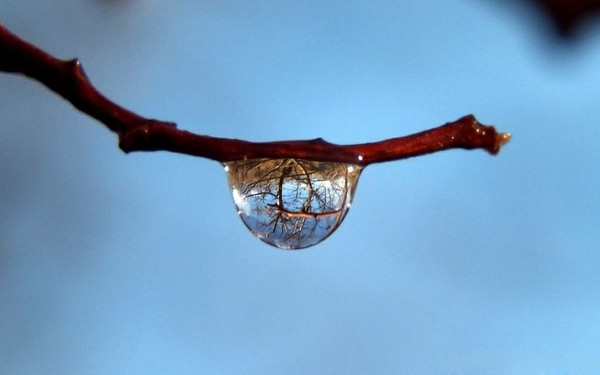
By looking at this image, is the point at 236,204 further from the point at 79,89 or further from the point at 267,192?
the point at 79,89

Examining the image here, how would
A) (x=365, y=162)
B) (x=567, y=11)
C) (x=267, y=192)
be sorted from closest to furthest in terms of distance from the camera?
(x=365, y=162) → (x=267, y=192) → (x=567, y=11)

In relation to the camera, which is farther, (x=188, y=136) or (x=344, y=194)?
(x=344, y=194)

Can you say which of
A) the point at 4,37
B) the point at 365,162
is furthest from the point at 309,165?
the point at 4,37
